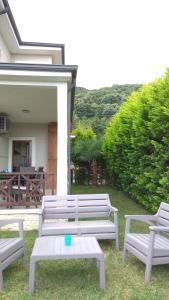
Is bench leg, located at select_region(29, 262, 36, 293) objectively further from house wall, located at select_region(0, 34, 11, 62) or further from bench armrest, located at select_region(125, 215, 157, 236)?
house wall, located at select_region(0, 34, 11, 62)

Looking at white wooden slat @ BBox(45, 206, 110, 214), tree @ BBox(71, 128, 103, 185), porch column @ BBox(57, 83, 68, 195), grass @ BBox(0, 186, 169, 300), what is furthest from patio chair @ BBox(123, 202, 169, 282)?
tree @ BBox(71, 128, 103, 185)

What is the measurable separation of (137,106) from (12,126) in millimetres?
6334

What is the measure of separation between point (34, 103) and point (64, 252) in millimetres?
6630

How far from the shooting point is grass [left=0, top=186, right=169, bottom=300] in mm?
3506

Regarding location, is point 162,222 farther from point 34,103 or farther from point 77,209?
point 34,103

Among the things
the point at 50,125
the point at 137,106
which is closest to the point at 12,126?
the point at 50,125

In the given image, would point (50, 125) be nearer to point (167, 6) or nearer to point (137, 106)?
point (137, 106)

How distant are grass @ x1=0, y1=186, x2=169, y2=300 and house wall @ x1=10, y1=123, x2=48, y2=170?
8.61 meters

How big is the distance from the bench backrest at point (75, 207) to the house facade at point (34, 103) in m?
0.96

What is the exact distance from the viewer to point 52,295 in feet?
11.5

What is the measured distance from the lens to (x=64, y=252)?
3660 millimetres

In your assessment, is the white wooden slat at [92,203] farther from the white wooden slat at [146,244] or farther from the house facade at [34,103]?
the white wooden slat at [146,244]

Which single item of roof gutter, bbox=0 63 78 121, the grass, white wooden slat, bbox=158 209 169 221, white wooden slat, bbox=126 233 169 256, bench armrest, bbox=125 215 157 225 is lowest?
the grass

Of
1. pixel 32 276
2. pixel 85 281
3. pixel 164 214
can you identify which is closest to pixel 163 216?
pixel 164 214
